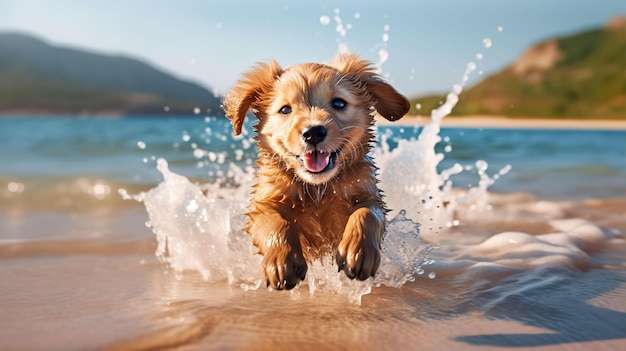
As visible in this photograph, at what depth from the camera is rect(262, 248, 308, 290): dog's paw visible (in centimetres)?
318

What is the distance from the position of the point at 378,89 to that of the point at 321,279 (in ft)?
3.91

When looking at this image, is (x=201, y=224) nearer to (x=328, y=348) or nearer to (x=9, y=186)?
(x=328, y=348)

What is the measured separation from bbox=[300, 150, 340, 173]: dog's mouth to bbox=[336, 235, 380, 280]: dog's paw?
0.40 m

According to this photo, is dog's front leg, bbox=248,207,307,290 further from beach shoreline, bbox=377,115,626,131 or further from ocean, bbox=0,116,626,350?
beach shoreline, bbox=377,115,626,131

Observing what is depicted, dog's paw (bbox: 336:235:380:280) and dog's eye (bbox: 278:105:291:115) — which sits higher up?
dog's eye (bbox: 278:105:291:115)

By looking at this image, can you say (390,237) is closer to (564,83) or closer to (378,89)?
(378,89)

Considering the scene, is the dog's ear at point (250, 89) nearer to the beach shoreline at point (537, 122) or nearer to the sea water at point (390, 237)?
the sea water at point (390, 237)

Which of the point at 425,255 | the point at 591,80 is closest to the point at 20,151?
the point at 425,255

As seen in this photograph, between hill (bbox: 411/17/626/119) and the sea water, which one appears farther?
hill (bbox: 411/17/626/119)

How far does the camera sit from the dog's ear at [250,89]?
3.88 m

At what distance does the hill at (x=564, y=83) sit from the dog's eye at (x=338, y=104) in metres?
46.5

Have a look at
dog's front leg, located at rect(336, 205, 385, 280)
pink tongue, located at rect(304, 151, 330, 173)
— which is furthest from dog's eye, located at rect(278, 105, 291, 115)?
dog's front leg, located at rect(336, 205, 385, 280)

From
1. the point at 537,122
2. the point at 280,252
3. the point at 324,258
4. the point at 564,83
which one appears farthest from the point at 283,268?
the point at 564,83

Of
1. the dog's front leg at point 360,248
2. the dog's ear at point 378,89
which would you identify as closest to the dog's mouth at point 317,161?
the dog's front leg at point 360,248
